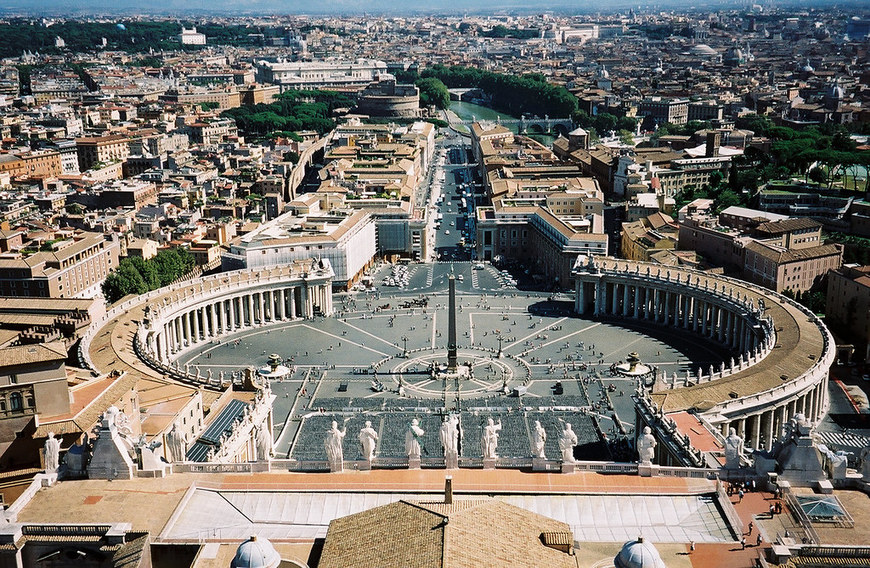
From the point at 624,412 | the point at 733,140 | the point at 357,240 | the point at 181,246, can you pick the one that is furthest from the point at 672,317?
the point at 733,140

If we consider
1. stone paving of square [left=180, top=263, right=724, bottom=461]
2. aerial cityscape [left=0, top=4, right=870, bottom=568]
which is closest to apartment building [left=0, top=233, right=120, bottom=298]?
aerial cityscape [left=0, top=4, right=870, bottom=568]

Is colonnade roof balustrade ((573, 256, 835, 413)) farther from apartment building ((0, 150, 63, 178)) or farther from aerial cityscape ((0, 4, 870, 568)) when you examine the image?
apartment building ((0, 150, 63, 178))

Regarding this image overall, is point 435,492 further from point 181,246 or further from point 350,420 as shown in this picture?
point 181,246

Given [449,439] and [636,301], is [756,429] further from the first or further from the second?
[636,301]

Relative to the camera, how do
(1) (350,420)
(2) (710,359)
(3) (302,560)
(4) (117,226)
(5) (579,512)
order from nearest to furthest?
(3) (302,560)
(5) (579,512)
(1) (350,420)
(2) (710,359)
(4) (117,226)

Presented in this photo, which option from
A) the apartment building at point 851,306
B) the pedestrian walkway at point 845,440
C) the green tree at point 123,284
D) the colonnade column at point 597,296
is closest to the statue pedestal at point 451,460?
the pedestrian walkway at point 845,440

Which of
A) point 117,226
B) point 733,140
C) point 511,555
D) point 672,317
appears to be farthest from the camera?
point 733,140

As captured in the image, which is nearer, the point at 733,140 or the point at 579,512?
the point at 579,512
